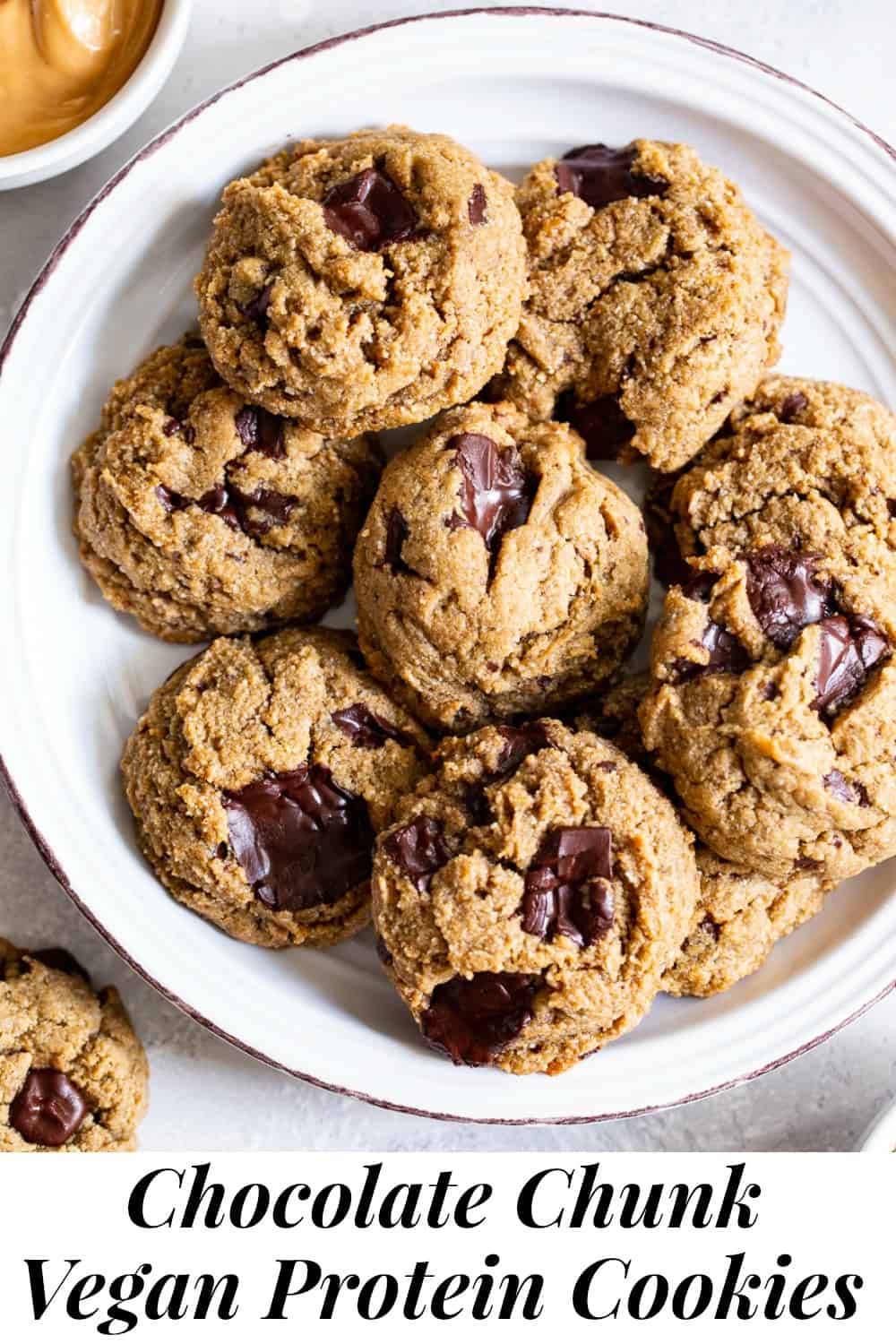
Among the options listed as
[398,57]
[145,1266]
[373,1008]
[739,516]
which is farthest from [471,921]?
[398,57]

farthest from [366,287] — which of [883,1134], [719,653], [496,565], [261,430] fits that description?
[883,1134]

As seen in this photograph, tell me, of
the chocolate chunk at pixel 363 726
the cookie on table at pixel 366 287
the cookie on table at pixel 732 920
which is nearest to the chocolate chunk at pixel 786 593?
the cookie on table at pixel 732 920

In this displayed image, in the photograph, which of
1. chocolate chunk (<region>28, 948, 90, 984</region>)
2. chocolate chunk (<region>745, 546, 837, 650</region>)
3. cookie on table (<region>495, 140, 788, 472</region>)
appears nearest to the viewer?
chocolate chunk (<region>745, 546, 837, 650</region>)

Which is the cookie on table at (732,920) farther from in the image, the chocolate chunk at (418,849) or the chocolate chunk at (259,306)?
the chocolate chunk at (259,306)

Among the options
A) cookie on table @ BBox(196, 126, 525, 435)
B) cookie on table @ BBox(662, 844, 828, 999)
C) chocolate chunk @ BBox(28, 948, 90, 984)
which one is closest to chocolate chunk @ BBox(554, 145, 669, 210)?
cookie on table @ BBox(196, 126, 525, 435)

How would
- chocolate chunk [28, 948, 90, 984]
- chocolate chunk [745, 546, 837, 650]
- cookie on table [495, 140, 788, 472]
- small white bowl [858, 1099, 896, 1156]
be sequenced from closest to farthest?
1. chocolate chunk [745, 546, 837, 650]
2. cookie on table [495, 140, 788, 472]
3. small white bowl [858, 1099, 896, 1156]
4. chocolate chunk [28, 948, 90, 984]

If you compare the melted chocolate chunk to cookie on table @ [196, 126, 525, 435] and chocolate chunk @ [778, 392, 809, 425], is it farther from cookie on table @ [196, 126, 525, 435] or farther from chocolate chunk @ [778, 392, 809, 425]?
chocolate chunk @ [778, 392, 809, 425]

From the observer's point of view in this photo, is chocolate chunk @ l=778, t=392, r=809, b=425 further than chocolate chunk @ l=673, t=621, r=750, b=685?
Yes

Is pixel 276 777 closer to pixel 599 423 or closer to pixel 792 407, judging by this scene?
pixel 599 423
